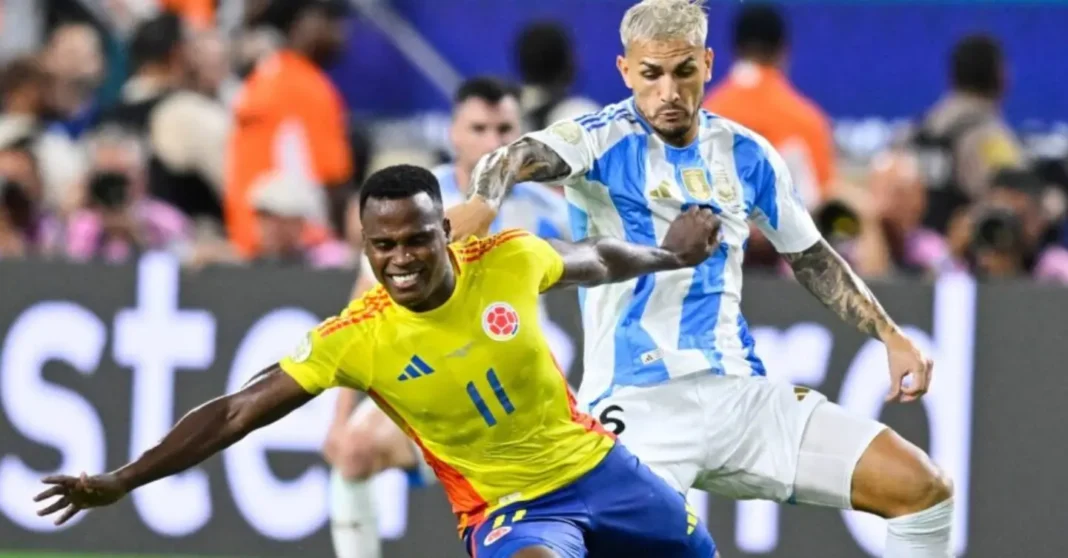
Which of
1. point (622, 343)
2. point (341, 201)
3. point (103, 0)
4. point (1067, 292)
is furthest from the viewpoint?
point (103, 0)

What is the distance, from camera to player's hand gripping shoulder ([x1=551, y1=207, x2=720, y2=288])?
647 centimetres

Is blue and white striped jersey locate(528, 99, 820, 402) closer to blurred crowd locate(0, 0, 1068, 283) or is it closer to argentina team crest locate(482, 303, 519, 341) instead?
argentina team crest locate(482, 303, 519, 341)

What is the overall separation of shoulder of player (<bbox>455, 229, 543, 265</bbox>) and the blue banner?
630cm

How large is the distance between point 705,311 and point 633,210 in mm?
384

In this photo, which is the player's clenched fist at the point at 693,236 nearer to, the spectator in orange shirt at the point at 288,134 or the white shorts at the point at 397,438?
the white shorts at the point at 397,438

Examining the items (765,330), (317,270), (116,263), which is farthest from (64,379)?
(765,330)

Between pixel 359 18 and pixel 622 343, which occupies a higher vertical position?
pixel 359 18

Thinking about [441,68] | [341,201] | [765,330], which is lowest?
[765,330]

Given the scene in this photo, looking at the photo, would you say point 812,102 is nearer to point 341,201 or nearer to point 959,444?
point 341,201

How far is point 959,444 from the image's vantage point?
31.7 ft

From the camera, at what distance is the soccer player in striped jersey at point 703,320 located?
675 cm

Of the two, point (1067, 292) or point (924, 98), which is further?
point (924, 98)

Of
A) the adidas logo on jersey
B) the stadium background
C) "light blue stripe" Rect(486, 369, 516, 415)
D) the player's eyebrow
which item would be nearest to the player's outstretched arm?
the adidas logo on jersey

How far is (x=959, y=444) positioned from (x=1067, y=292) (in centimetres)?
78
